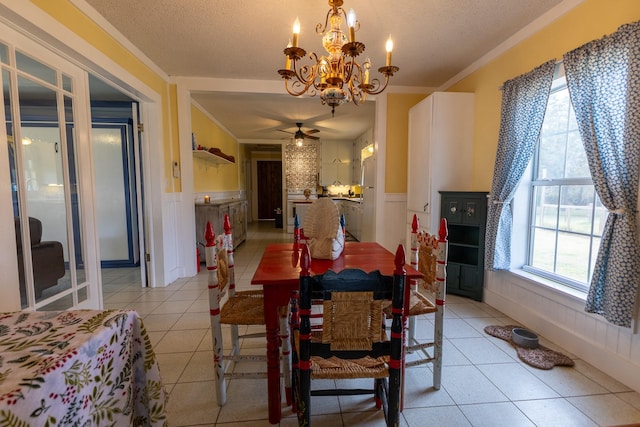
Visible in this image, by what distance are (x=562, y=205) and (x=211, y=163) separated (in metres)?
5.12

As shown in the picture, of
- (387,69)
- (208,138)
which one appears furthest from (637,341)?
(208,138)

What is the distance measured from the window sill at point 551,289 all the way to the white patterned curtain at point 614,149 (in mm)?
222

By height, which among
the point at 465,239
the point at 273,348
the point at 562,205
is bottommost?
the point at 273,348

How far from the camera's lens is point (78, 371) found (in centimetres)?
74

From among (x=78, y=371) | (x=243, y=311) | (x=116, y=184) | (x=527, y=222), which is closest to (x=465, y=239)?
(x=527, y=222)

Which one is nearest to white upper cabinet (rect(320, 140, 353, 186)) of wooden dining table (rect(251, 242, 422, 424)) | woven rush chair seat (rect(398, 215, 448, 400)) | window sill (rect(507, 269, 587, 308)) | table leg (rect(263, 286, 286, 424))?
window sill (rect(507, 269, 587, 308))

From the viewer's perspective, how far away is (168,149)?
346 cm

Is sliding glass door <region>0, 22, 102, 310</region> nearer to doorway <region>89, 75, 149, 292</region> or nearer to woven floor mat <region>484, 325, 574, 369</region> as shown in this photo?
doorway <region>89, 75, 149, 292</region>

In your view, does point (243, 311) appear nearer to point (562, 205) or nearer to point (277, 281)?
point (277, 281)

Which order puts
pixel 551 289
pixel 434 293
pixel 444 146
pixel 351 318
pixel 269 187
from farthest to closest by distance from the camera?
pixel 269 187 → pixel 444 146 → pixel 551 289 → pixel 434 293 → pixel 351 318

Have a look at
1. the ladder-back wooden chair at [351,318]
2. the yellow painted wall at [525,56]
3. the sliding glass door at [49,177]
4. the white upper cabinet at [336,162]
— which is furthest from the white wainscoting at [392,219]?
the white upper cabinet at [336,162]

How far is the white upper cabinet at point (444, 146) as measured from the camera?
312 cm

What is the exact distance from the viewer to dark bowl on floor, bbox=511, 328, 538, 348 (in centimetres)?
209

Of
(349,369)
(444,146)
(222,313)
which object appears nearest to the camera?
(349,369)
